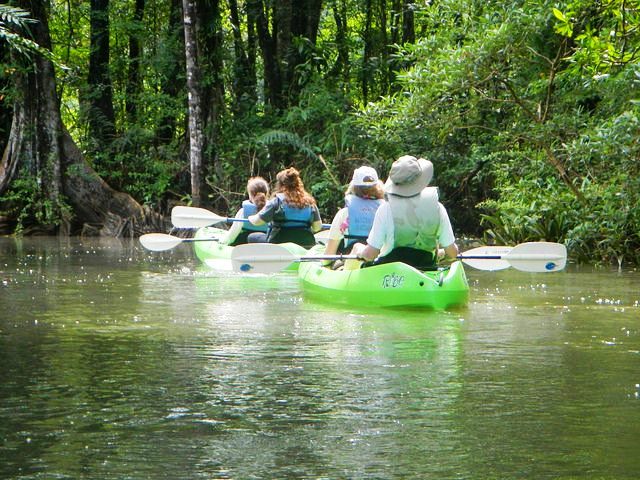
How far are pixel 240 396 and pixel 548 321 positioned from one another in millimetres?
3852

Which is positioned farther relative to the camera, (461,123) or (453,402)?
(461,123)

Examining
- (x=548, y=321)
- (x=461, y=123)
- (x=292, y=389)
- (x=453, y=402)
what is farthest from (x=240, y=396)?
(x=461, y=123)

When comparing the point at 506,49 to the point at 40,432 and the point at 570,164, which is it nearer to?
the point at 570,164

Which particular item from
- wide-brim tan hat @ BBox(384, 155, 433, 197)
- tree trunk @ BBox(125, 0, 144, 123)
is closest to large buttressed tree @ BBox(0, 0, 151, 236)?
tree trunk @ BBox(125, 0, 144, 123)

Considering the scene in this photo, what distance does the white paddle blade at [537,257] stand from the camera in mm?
10516

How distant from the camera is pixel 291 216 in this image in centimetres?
1304

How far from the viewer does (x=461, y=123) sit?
54.4 feet

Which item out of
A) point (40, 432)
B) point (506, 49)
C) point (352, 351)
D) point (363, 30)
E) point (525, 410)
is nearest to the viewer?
point (40, 432)

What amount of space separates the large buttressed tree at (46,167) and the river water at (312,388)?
423 inches

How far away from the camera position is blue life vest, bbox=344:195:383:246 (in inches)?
404

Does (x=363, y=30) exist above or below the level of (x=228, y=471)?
above

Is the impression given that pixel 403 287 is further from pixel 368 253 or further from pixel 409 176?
pixel 409 176

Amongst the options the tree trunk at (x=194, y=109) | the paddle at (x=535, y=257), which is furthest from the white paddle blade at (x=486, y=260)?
the tree trunk at (x=194, y=109)

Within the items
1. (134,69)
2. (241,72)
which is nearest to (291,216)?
(241,72)
